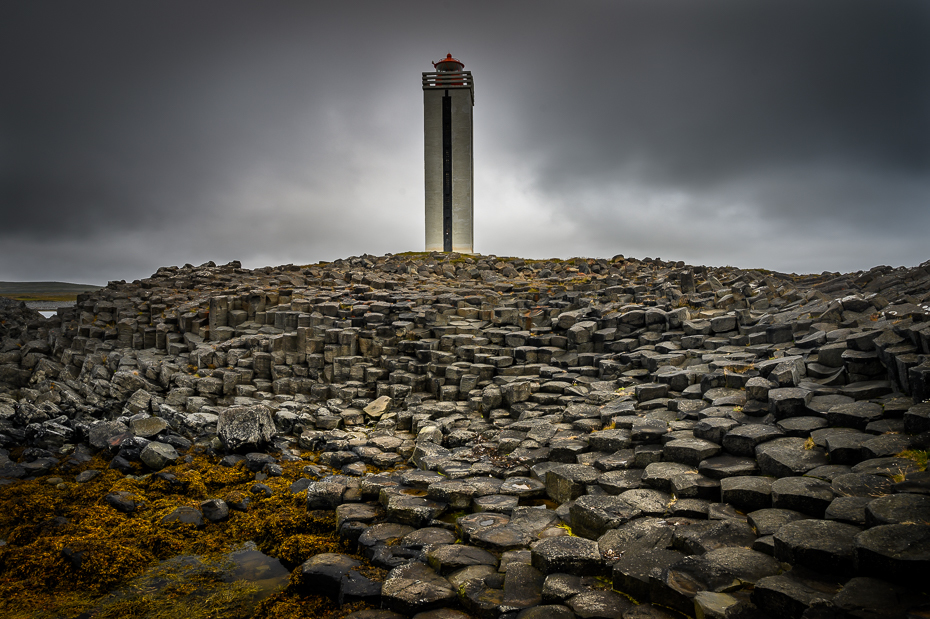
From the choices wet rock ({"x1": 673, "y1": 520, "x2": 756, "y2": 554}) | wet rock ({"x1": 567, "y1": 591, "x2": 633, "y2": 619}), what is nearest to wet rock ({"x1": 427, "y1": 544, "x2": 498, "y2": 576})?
wet rock ({"x1": 567, "y1": 591, "x2": 633, "y2": 619})

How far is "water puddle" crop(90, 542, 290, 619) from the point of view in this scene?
20.7 ft

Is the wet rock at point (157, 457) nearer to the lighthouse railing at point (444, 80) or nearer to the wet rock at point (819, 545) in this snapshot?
the wet rock at point (819, 545)

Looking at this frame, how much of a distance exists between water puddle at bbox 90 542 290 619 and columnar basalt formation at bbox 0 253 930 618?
0.91 meters

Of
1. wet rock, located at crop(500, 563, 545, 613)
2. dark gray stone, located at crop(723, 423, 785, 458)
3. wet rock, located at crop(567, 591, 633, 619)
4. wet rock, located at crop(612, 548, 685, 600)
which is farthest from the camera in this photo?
dark gray stone, located at crop(723, 423, 785, 458)

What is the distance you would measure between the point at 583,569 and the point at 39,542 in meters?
7.99

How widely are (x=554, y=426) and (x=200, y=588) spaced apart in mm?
6219

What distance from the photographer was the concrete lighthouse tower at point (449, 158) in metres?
44.5

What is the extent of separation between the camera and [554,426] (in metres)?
9.81

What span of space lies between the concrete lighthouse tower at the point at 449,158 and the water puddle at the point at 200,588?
38.4m

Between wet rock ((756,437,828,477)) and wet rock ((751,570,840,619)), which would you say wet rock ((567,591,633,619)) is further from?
wet rock ((756,437,828,477))

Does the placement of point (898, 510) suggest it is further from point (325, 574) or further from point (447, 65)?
point (447, 65)

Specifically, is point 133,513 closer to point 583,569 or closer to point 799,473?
point 583,569

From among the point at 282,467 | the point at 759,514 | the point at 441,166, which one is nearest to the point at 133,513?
the point at 282,467

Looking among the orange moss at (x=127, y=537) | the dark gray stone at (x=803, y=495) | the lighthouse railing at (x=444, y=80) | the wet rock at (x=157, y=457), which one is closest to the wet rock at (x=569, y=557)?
the dark gray stone at (x=803, y=495)
